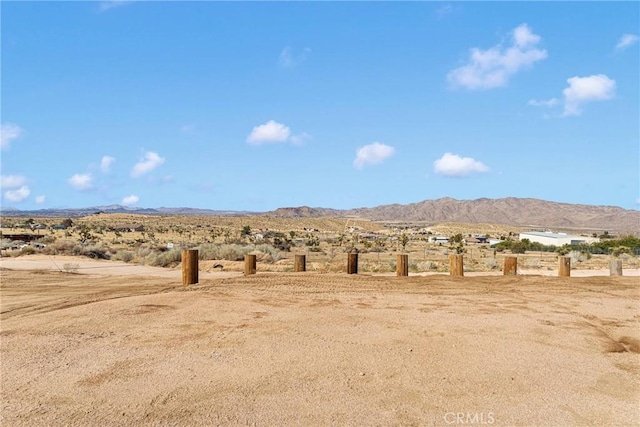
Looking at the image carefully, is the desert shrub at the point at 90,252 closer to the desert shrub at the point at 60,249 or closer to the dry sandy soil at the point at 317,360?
the desert shrub at the point at 60,249

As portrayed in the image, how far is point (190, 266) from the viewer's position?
49.8 ft

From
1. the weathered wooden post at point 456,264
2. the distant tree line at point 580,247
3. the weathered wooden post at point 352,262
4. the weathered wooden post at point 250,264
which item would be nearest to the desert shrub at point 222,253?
the weathered wooden post at point 250,264

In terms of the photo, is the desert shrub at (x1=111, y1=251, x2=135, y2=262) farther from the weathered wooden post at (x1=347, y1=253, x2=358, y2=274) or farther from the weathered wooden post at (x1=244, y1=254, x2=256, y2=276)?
the weathered wooden post at (x1=347, y1=253, x2=358, y2=274)

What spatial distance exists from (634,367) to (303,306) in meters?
→ 6.32

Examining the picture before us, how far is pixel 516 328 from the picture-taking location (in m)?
10.2

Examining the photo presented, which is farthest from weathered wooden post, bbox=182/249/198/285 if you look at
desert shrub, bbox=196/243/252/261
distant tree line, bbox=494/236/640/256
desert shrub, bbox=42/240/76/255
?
distant tree line, bbox=494/236/640/256

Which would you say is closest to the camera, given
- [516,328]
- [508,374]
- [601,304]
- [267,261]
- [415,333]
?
[508,374]

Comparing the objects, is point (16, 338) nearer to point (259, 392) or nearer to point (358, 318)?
point (259, 392)

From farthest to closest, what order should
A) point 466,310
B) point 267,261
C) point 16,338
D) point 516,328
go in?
point 267,261 → point 466,310 → point 516,328 → point 16,338

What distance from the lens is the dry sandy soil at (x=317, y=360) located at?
6.25 metres

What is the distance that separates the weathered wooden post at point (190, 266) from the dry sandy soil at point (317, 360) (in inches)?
67.8

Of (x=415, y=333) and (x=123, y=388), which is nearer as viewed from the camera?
(x=123, y=388)

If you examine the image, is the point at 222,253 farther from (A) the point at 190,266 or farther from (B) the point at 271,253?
(A) the point at 190,266

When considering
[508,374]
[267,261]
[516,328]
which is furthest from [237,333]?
[267,261]
